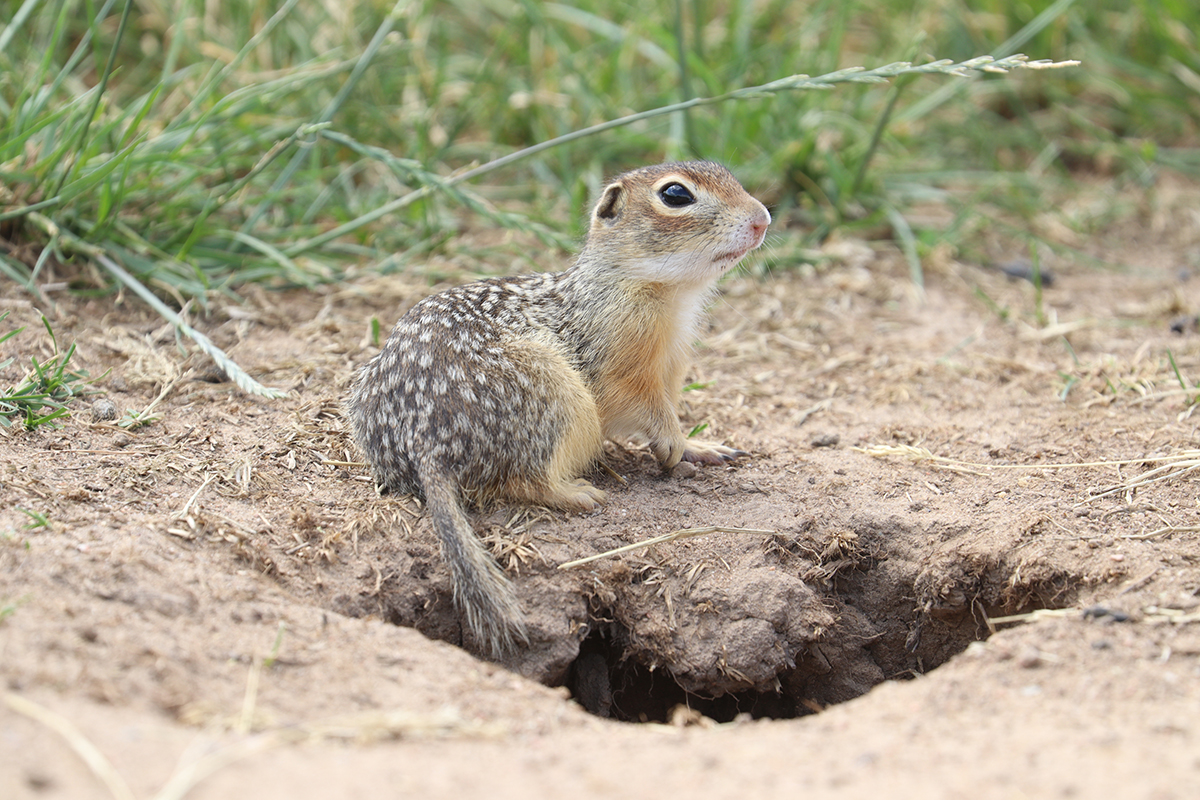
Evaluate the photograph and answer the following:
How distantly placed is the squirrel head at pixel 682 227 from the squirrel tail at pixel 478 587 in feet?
4.45

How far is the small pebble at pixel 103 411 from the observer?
13.9 feet

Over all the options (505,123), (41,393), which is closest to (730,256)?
(41,393)

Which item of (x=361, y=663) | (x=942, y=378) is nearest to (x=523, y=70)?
(x=942, y=378)

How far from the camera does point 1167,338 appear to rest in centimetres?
571

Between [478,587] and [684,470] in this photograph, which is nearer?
[478,587]

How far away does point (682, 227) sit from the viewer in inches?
165

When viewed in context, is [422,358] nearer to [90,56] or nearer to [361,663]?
[361,663]

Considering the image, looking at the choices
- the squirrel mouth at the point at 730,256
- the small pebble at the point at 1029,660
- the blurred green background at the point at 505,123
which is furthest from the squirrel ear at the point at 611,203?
the small pebble at the point at 1029,660

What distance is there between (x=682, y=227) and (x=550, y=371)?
2.69ft

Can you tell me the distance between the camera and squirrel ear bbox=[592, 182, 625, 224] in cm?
439

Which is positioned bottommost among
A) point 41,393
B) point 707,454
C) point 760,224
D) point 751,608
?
point 751,608

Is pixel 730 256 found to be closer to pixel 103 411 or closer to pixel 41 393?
pixel 103 411

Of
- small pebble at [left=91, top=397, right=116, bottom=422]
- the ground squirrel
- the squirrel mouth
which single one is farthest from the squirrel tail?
small pebble at [left=91, top=397, right=116, bottom=422]

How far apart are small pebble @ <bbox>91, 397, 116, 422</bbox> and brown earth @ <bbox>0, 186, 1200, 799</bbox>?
3 centimetres
